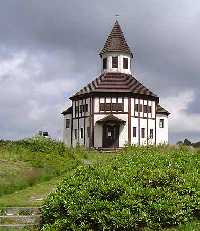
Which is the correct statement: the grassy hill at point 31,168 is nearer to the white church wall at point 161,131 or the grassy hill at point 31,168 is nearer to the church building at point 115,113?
the church building at point 115,113

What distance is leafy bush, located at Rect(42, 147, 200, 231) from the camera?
9617mm

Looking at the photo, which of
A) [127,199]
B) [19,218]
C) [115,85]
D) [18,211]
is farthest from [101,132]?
[127,199]

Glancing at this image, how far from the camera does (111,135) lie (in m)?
60.7

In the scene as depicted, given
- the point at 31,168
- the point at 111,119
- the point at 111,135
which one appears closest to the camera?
the point at 31,168

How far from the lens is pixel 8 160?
26578 mm

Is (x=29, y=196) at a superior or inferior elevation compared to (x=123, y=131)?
inferior

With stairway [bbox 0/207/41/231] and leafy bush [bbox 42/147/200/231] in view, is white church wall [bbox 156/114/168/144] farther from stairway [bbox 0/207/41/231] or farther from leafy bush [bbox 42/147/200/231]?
leafy bush [bbox 42/147/200/231]

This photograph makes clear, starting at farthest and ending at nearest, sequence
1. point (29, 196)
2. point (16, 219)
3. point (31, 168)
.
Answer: point (31, 168) → point (29, 196) → point (16, 219)

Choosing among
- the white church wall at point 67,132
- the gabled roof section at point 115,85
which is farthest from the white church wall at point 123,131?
the white church wall at point 67,132

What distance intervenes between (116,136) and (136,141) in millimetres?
2528

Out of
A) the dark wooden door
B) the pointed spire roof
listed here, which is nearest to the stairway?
the dark wooden door

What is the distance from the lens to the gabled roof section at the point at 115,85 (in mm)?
60469

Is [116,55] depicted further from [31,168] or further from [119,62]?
[31,168]

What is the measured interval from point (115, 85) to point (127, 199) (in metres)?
52.2
